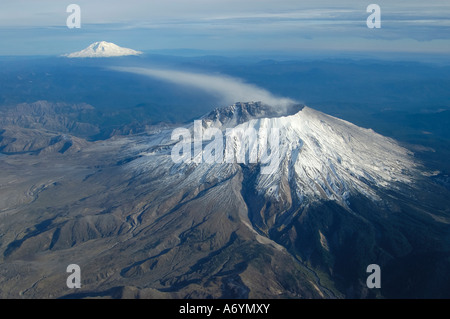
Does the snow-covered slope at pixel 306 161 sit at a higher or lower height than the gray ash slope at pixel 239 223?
higher

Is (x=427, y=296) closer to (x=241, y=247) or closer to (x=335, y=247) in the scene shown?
(x=335, y=247)

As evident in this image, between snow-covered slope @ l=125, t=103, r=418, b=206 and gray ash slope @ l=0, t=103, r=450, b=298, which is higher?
snow-covered slope @ l=125, t=103, r=418, b=206

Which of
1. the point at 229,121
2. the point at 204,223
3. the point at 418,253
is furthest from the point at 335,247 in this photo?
the point at 229,121

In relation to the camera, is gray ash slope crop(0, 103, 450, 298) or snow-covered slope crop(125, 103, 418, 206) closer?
gray ash slope crop(0, 103, 450, 298)
